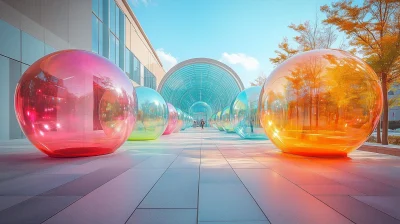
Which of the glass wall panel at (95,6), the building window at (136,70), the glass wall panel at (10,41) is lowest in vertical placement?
the glass wall panel at (10,41)

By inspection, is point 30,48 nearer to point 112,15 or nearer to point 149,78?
point 112,15

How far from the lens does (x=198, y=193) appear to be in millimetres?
3318

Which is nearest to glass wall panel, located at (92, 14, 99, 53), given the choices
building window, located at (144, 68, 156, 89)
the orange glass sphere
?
building window, located at (144, 68, 156, 89)

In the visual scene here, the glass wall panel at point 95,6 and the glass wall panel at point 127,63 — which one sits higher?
the glass wall panel at point 95,6

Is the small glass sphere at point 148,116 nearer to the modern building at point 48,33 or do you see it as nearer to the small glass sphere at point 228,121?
the small glass sphere at point 228,121

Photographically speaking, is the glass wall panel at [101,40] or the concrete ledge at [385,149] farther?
the glass wall panel at [101,40]

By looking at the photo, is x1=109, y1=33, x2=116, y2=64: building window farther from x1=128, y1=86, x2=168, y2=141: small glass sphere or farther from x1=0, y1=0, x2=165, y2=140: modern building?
x1=128, y1=86, x2=168, y2=141: small glass sphere

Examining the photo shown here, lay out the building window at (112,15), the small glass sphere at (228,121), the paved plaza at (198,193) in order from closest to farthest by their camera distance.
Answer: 1. the paved plaza at (198,193)
2. the small glass sphere at (228,121)
3. the building window at (112,15)

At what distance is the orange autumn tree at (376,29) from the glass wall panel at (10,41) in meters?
17.5

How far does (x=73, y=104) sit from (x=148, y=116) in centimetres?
532

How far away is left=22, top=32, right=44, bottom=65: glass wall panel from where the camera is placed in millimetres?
13898

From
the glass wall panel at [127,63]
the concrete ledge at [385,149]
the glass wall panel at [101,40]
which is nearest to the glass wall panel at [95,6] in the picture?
the glass wall panel at [101,40]

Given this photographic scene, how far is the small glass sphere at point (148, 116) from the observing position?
35.7 ft

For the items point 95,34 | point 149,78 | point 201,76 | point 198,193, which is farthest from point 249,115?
point 201,76
